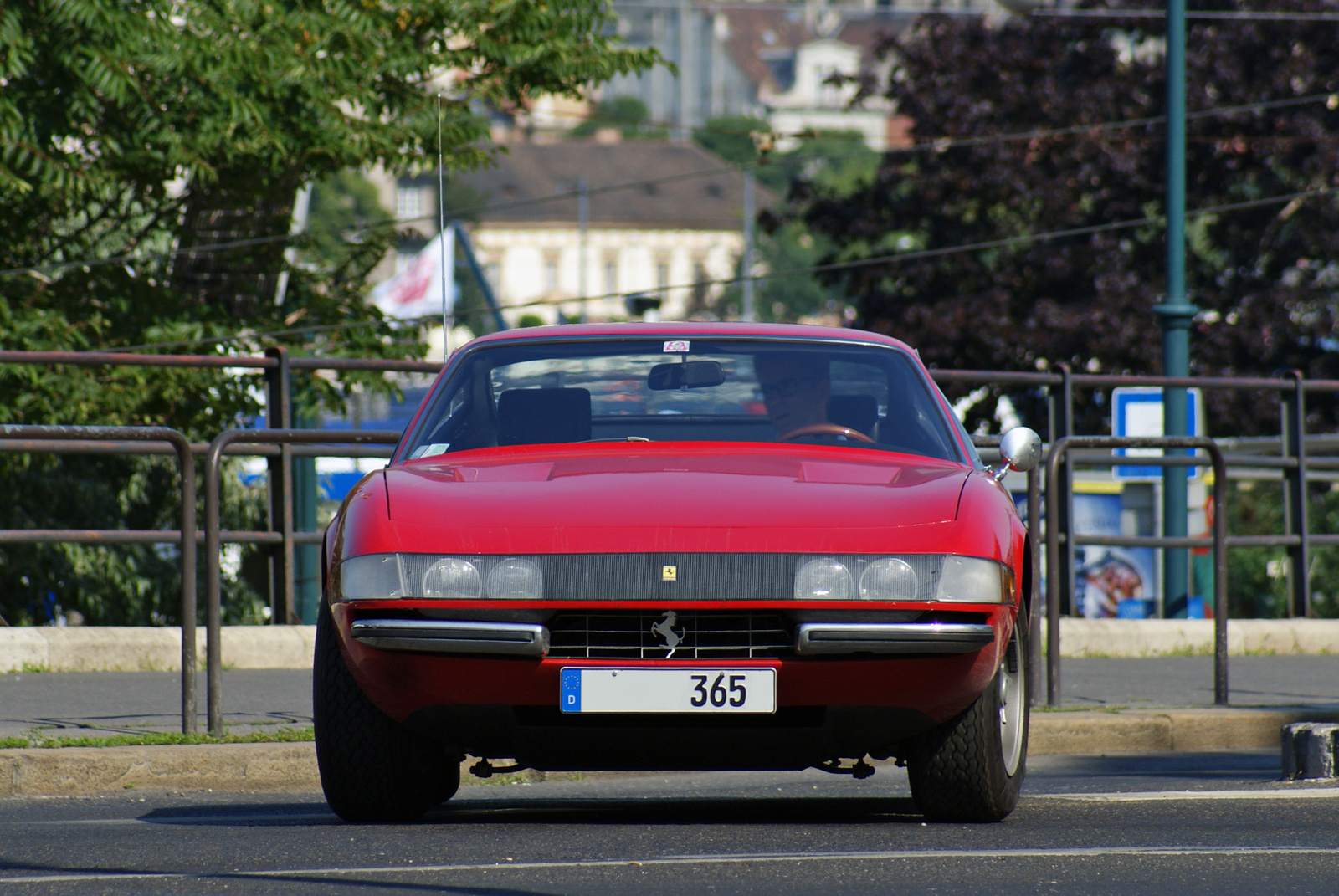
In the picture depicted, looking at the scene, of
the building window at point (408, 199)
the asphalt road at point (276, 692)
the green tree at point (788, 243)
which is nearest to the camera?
the asphalt road at point (276, 692)

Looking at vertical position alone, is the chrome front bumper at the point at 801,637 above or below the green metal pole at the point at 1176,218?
below

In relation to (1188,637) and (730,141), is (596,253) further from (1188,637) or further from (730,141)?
(1188,637)

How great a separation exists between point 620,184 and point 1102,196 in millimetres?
107435

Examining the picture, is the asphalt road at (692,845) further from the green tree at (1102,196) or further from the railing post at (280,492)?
the green tree at (1102,196)

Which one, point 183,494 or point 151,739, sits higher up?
point 183,494

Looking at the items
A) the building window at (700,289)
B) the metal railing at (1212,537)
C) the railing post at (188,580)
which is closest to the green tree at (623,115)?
the building window at (700,289)

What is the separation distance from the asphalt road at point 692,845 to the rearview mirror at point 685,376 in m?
1.22

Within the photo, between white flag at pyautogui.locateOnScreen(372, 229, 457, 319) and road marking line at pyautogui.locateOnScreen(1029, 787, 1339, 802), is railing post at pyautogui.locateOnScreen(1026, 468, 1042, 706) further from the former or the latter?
white flag at pyautogui.locateOnScreen(372, 229, 457, 319)

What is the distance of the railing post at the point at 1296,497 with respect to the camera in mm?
12648

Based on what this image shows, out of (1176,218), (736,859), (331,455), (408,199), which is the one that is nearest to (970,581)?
(736,859)

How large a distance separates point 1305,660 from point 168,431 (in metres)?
6.69

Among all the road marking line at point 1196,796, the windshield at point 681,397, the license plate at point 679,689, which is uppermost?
the windshield at point 681,397

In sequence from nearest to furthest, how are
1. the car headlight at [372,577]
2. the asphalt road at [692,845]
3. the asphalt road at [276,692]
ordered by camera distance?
the asphalt road at [692,845] < the car headlight at [372,577] < the asphalt road at [276,692]

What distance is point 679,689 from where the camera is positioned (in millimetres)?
4902
